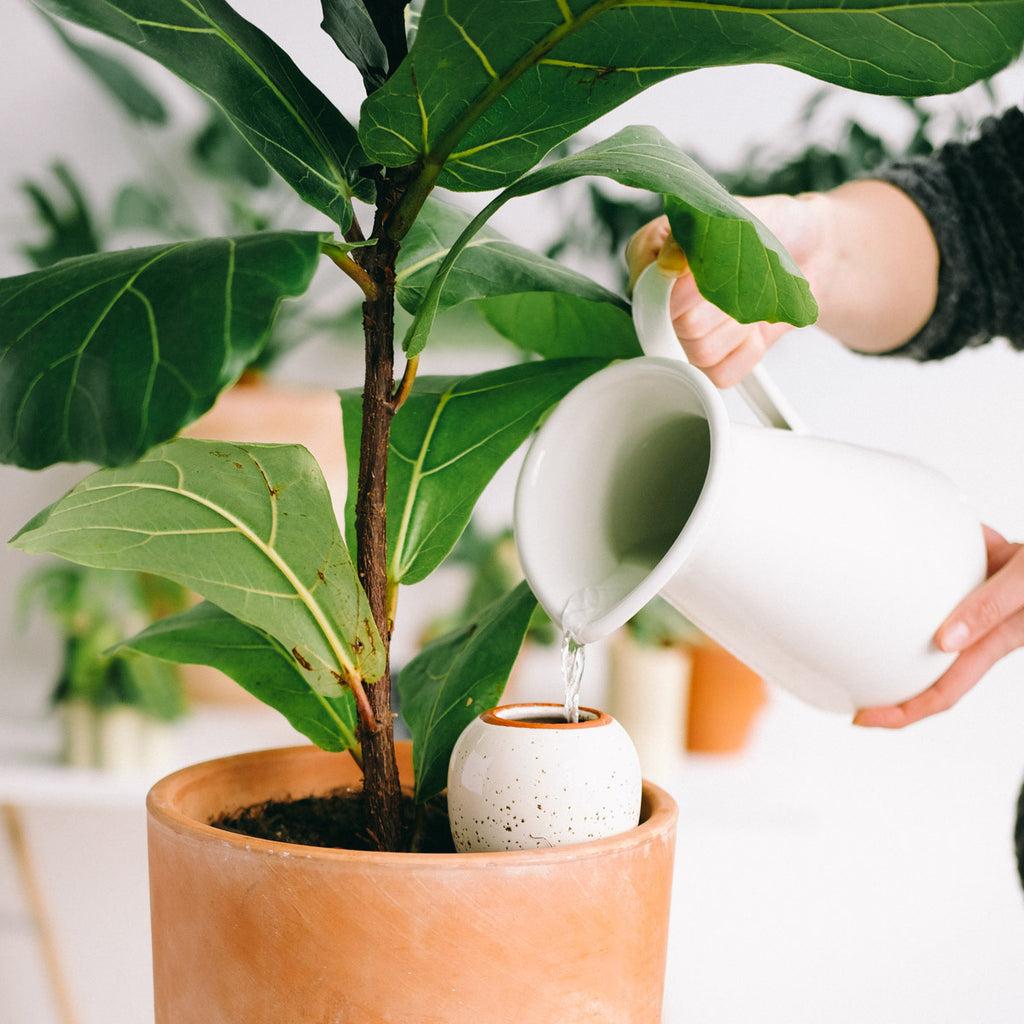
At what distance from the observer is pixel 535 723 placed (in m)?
0.49

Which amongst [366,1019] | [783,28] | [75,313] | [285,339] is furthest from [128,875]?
[783,28]

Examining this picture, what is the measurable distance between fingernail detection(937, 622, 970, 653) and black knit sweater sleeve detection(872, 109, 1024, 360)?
0.50m

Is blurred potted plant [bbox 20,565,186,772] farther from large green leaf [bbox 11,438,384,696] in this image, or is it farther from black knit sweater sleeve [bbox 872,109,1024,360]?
black knit sweater sleeve [bbox 872,109,1024,360]

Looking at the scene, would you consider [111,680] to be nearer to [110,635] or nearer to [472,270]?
[110,635]

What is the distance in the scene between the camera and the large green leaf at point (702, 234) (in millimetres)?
390

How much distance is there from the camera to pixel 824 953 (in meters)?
1.43

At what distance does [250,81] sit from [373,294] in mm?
101

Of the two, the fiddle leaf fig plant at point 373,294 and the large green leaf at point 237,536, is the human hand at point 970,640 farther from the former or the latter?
the large green leaf at point 237,536

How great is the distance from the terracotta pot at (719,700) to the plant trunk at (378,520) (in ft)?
2.92

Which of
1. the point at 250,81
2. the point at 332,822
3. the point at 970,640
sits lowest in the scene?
the point at 332,822

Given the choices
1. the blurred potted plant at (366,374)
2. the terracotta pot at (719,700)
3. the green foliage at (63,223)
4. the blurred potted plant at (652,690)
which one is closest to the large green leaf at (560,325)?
the blurred potted plant at (366,374)

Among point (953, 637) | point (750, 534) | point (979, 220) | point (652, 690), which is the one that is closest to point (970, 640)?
point (953, 637)

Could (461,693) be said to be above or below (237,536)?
below

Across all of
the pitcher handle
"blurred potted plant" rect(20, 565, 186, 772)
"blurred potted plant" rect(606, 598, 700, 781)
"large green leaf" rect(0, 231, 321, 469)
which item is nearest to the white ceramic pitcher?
the pitcher handle
